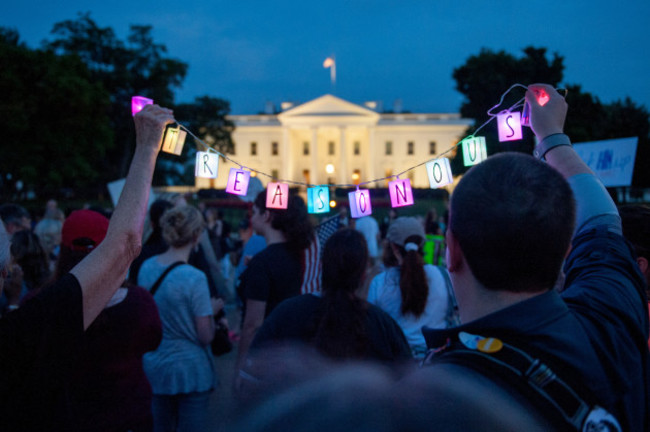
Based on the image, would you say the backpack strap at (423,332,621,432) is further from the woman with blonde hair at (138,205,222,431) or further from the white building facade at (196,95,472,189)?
the white building facade at (196,95,472,189)

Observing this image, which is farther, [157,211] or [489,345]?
[157,211]

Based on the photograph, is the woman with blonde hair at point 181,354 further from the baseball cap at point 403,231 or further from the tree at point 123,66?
the tree at point 123,66

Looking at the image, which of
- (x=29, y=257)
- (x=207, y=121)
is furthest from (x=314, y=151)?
(x=29, y=257)

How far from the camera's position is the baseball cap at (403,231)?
3527 millimetres

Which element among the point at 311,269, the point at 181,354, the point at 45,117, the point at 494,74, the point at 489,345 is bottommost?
the point at 181,354

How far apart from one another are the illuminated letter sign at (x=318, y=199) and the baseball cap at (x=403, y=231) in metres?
0.64

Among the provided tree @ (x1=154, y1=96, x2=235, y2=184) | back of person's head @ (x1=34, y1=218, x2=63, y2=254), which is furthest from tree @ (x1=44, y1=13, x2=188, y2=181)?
back of person's head @ (x1=34, y1=218, x2=63, y2=254)

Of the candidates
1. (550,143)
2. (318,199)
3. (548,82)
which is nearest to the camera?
(550,143)

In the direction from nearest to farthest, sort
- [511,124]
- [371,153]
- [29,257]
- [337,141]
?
[511,124] → [29,257] → [371,153] → [337,141]

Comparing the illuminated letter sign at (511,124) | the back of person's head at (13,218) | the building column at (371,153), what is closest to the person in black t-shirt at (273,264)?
the illuminated letter sign at (511,124)

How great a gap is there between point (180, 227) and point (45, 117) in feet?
107

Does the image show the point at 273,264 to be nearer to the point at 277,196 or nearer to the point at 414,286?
the point at 277,196

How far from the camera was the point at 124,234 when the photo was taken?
4.99 feet

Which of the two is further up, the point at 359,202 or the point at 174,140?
the point at 174,140
